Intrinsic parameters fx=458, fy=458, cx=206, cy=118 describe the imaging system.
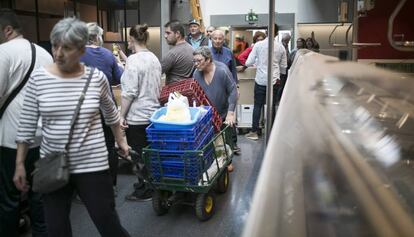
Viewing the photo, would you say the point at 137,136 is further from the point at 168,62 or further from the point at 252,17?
the point at 252,17

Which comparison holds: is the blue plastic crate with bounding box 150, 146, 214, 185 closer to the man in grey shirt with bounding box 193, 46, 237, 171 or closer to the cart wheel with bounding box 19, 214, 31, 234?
the man in grey shirt with bounding box 193, 46, 237, 171

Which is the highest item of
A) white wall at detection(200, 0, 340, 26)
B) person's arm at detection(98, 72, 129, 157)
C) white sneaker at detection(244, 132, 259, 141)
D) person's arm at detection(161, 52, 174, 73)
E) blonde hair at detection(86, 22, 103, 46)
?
white wall at detection(200, 0, 340, 26)

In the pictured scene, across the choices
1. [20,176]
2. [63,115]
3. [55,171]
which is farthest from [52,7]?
[55,171]

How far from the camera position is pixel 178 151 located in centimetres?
343

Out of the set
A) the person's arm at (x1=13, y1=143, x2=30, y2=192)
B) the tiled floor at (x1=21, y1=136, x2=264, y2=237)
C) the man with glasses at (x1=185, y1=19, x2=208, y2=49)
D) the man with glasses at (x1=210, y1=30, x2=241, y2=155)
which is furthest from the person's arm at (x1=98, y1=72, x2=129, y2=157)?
the man with glasses at (x1=185, y1=19, x2=208, y2=49)

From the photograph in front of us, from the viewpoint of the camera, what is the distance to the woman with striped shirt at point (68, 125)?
2199 millimetres

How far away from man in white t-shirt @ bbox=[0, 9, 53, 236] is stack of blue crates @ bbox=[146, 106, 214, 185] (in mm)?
959

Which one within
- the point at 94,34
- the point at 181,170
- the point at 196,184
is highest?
the point at 94,34

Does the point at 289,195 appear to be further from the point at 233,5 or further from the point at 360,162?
the point at 233,5

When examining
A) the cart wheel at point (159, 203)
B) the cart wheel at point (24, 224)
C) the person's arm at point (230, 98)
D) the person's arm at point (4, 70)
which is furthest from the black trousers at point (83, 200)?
the person's arm at point (230, 98)

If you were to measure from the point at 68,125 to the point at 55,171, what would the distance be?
23 cm

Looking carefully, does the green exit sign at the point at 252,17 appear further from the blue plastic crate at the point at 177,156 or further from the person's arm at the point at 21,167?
the person's arm at the point at 21,167

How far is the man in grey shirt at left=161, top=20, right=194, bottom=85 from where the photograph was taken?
4.41 meters

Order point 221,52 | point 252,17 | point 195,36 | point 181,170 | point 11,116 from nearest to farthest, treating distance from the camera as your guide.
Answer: point 11,116 < point 181,170 < point 221,52 < point 195,36 < point 252,17
